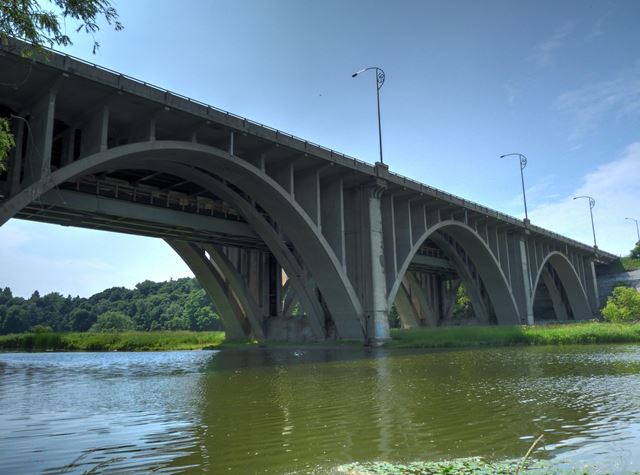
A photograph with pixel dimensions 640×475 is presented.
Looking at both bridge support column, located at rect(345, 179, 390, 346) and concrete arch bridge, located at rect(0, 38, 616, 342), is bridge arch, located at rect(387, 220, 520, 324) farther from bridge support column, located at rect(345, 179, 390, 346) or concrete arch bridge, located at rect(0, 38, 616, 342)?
bridge support column, located at rect(345, 179, 390, 346)

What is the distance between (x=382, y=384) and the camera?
13.7m

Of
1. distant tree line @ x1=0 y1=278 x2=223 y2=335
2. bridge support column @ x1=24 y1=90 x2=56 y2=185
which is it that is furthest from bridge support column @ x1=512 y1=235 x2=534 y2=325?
distant tree line @ x1=0 y1=278 x2=223 y2=335

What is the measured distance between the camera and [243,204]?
33625 mm

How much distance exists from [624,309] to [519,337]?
29.5 metres

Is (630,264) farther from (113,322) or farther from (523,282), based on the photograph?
(113,322)

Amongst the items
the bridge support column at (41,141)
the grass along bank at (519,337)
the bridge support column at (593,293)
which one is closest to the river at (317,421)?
the bridge support column at (41,141)

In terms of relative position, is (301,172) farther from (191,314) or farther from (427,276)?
(191,314)

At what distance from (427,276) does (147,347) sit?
43251mm

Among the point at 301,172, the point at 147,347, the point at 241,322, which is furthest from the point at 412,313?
the point at 301,172

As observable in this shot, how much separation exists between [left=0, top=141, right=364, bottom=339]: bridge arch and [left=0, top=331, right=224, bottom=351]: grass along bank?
15.5 meters

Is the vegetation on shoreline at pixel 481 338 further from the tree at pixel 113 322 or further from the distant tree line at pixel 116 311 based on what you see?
the distant tree line at pixel 116 311

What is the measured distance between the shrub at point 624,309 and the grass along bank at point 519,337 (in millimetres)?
21358

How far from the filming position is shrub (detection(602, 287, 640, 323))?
54.1 metres


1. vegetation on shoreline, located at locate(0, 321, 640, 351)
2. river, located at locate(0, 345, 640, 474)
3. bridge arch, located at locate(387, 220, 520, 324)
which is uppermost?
bridge arch, located at locate(387, 220, 520, 324)
